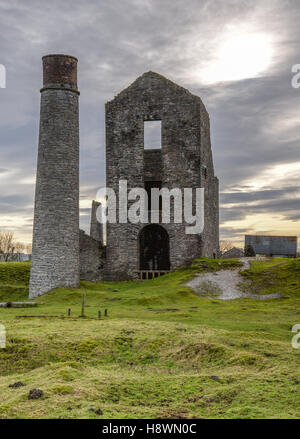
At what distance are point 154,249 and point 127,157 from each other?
7912 mm

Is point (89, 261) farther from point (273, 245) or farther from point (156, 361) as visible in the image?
point (273, 245)

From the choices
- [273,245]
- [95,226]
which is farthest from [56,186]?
[273,245]

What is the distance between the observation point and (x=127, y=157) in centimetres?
3375

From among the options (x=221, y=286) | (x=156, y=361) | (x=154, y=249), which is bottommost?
(x=156, y=361)

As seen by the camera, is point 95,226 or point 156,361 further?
point 95,226

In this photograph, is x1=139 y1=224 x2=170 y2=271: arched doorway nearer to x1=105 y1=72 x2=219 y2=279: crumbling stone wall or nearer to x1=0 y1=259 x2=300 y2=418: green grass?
x1=105 y1=72 x2=219 y2=279: crumbling stone wall

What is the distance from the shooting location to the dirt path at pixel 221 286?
25.5m

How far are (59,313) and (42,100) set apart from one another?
14365 millimetres

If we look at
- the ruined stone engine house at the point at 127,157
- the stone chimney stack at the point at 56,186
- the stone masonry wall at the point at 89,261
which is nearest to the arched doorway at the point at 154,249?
the ruined stone engine house at the point at 127,157

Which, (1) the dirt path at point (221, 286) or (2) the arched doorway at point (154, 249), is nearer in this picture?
(1) the dirt path at point (221, 286)

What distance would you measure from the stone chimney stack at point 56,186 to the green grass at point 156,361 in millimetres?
5902

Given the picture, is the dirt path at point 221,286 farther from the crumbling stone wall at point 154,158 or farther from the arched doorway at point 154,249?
the arched doorway at point 154,249

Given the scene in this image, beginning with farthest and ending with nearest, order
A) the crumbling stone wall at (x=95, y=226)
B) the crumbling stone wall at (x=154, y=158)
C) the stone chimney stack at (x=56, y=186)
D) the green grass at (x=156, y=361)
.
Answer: the crumbling stone wall at (x=95, y=226)
the crumbling stone wall at (x=154, y=158)
the stone chimney stack at (x=56, y=186)
the green grass at (x=156, y=361)
